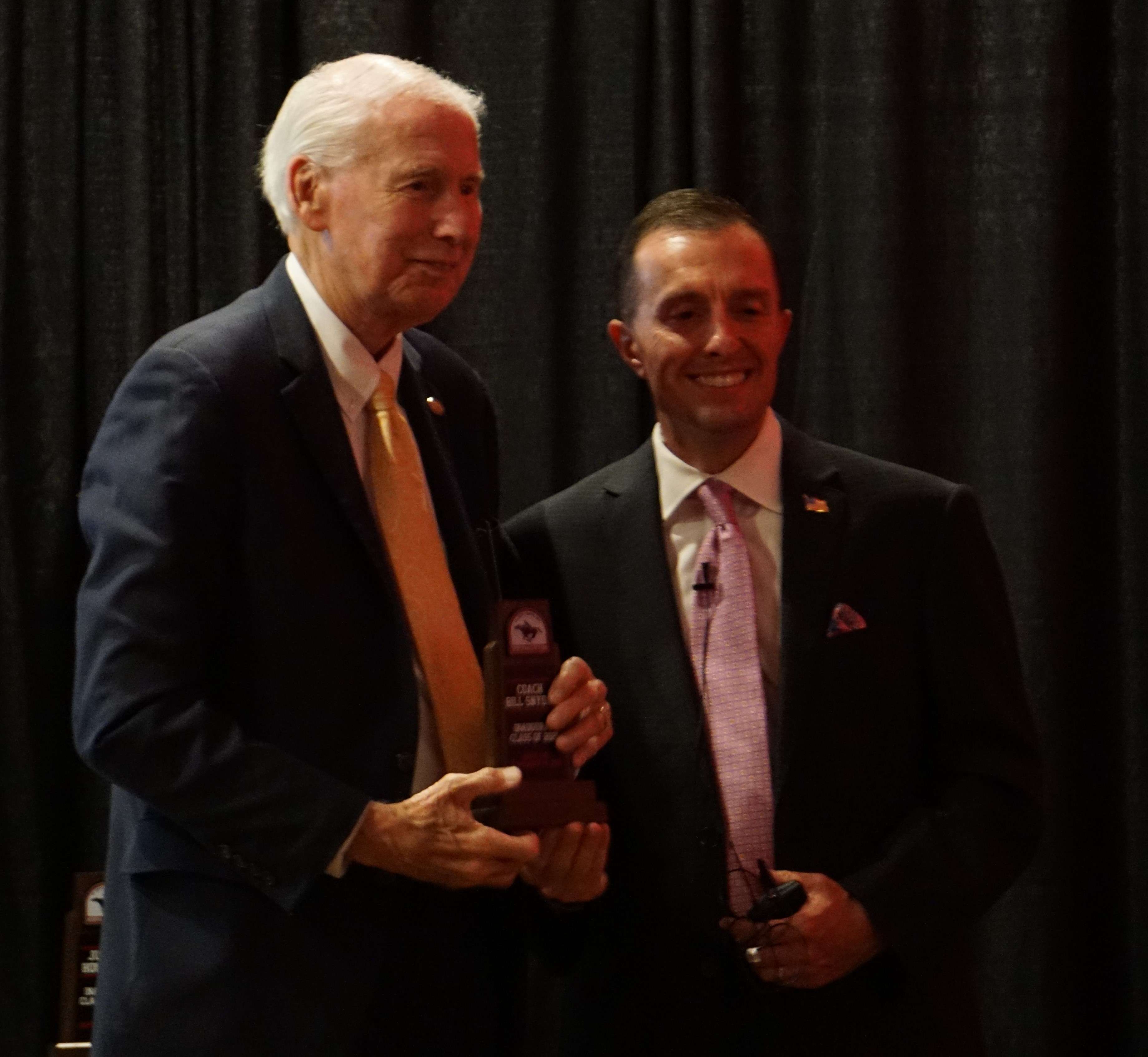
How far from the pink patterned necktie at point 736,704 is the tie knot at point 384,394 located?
500mm

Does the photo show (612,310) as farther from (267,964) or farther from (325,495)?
(267,964)

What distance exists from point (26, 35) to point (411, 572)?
2123mm

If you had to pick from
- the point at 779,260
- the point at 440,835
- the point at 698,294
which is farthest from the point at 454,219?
the point at 779,260

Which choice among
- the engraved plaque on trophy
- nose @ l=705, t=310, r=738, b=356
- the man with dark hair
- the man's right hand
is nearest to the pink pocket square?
the man with dark hair

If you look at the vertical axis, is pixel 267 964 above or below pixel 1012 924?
above

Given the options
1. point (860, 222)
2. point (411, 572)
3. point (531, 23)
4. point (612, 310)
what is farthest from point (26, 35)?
point (411, 572)

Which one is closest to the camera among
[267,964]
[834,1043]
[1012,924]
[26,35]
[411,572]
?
[267,964]

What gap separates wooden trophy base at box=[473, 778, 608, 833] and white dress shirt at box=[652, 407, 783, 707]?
365 mm

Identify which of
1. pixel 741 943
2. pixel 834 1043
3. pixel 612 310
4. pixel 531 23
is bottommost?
pixel 834 1043

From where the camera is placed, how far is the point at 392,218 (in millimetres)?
1984

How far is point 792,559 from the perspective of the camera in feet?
7.12

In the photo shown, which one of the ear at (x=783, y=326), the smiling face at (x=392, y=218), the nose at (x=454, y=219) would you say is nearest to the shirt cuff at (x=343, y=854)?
the smiling face at (x=392, y=218)

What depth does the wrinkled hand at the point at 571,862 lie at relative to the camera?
1917 millimetres

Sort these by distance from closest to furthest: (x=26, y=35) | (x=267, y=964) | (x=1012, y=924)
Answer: (x=267, y=964)
(x=1012, y=924)
(x=26, y=35)
